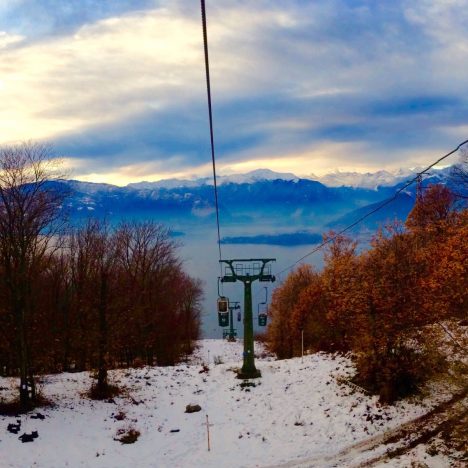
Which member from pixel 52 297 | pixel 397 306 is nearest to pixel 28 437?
pixel 397 306

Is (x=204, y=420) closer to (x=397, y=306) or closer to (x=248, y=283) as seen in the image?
(x=248, y=283)

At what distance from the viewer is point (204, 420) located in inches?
995

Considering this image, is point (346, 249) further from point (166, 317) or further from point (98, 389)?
point (98, 389)

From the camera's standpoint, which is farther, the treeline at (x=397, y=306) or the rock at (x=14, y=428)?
the treeline at (x=397, y=306)

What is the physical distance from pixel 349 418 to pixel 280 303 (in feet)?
160

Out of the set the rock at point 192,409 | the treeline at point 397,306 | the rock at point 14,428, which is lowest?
the rock at point 192,409

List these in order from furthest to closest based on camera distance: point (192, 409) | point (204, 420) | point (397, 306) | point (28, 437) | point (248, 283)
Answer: point (248, 283)
point (192, 409)
point (204, 420)
point (397, 306)
point (28, 437)

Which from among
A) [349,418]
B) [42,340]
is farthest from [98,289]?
[349,418]

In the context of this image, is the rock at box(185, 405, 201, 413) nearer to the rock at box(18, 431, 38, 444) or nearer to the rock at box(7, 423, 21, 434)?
the rock at box(18, 431, 38, 444)

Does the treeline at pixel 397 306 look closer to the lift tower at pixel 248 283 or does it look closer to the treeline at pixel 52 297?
the lift tower at pixel 248 283

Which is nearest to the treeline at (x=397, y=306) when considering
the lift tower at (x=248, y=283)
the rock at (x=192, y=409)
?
the lift tower at (x=248, y=283)

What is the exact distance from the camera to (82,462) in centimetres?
1941

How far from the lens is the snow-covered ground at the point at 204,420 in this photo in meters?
19.9

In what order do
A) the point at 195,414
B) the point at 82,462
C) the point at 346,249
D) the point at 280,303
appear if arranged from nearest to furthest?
1. the point at 82,462
2. the point at 195,414
3. the point at 346,249
4. the point at 280,303
